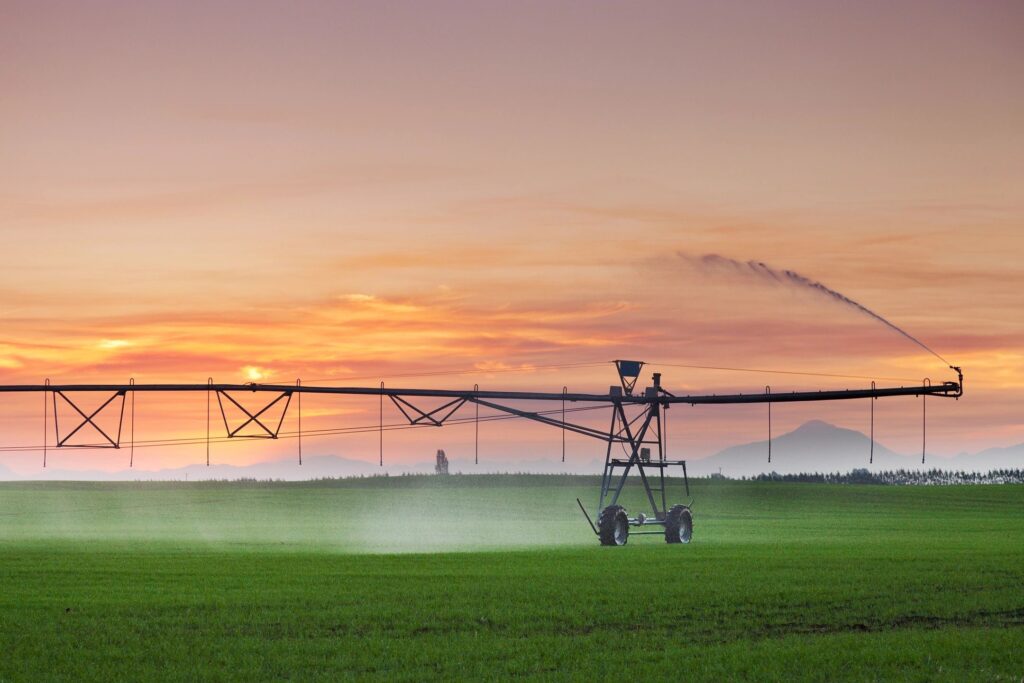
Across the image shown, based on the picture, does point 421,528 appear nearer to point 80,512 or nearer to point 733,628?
point 80,512

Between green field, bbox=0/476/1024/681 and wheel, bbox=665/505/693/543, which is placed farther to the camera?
wheel, bbox=665/505/693/543

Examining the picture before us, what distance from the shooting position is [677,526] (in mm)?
61188

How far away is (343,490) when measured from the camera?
13112 centimetres

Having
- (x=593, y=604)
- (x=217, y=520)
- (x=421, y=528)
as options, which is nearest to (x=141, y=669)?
(x=593, y=604)

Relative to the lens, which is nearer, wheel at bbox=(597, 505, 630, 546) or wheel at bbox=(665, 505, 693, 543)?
wheel at bbox=(597, 505, 630, 546)

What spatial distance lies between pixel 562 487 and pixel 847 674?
105 meters

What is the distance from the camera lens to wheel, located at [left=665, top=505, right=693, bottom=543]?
6109 cm

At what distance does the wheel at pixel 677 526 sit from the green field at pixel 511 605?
1529mm

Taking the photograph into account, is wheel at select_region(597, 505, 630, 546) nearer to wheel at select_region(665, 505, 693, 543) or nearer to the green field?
the green field

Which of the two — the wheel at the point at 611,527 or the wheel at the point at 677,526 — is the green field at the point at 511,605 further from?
the wheel at the point at 611,527

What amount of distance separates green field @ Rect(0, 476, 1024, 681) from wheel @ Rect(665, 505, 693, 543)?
1.53m

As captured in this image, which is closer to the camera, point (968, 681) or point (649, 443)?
point (968, 681)

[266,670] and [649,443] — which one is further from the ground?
[649,443]

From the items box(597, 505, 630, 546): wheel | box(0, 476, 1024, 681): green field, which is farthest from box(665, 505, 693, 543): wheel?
box(597, 505, 630, 546): wheel
